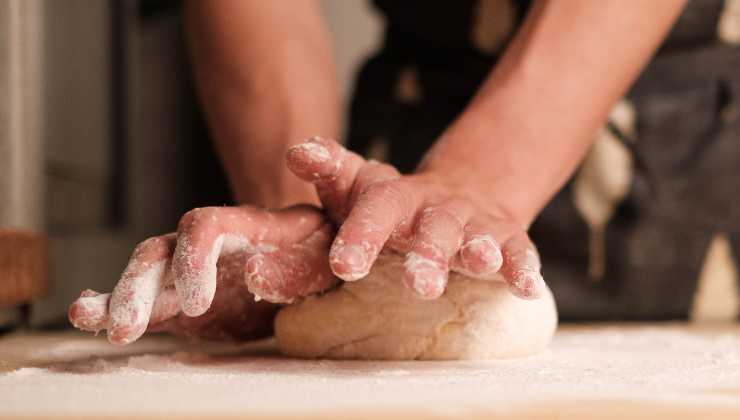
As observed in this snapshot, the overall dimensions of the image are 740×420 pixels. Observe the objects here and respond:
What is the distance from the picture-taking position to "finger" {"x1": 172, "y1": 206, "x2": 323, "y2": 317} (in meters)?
0.62

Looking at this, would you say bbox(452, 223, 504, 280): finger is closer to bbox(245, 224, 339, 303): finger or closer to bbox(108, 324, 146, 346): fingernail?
bbox(245, 224, 339, 303): finger

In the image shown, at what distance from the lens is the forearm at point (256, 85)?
1073mm

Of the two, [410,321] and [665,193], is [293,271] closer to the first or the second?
[410,321]

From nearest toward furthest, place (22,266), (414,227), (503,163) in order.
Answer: (414,227) < (503,163) < (22,266)

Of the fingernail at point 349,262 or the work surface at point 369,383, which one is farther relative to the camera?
the fingernail at point 349,262

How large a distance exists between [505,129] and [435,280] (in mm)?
289

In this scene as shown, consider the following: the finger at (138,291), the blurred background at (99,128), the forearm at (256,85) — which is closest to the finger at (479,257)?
the finger at (138,291)

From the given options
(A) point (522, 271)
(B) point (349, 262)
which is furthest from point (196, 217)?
(A) point (522, 271)

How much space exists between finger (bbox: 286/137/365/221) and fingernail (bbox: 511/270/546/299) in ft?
0.56

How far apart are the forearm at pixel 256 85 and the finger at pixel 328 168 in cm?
32

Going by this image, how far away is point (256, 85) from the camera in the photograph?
3.62 ft

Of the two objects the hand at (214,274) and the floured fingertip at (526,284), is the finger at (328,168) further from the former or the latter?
the floured fingertip at (526,284)

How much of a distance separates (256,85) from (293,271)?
0.48 metres

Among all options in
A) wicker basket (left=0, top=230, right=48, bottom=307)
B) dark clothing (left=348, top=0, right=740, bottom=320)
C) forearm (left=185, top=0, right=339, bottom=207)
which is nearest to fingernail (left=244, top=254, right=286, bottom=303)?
forearm (left=185, top=0, right=339, bottom=207)
